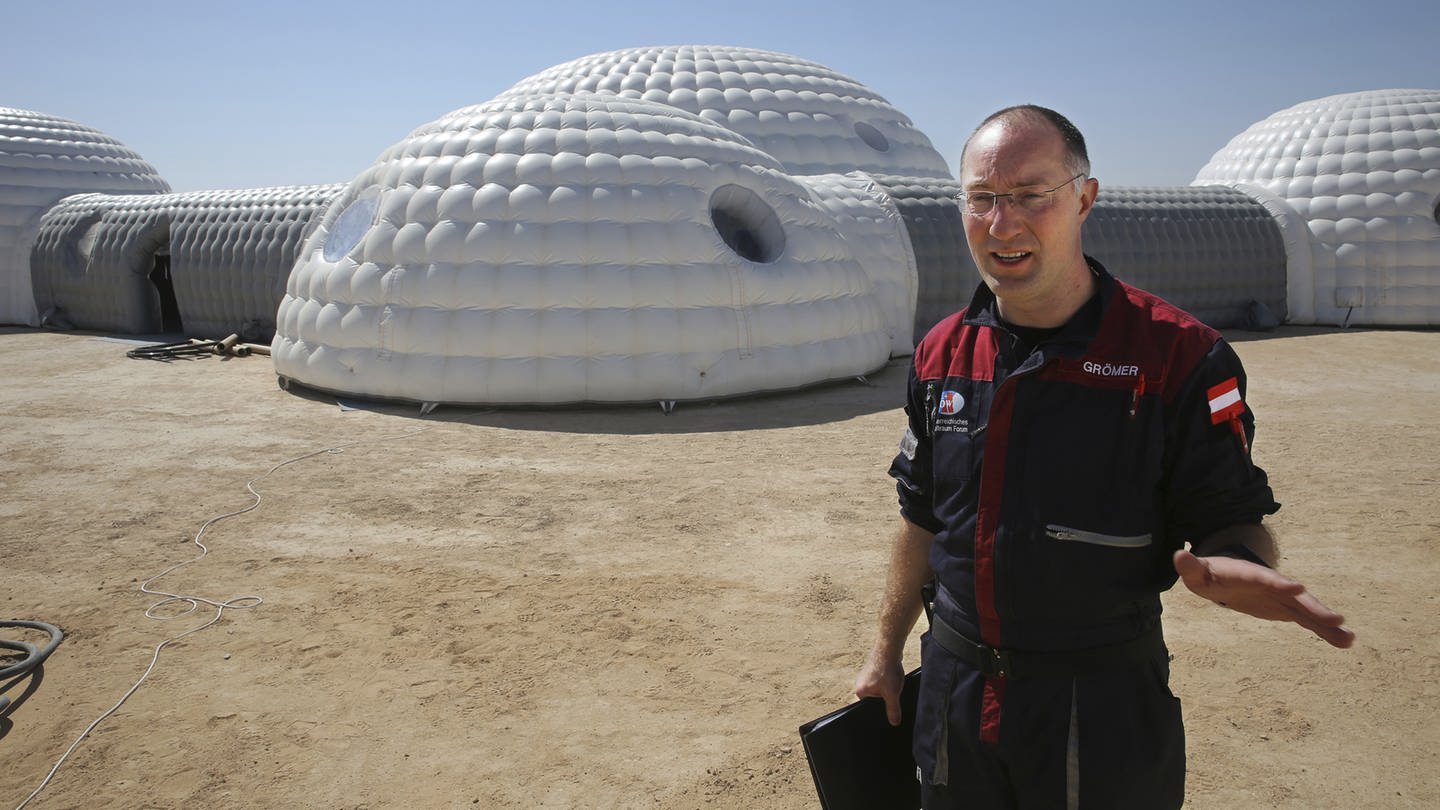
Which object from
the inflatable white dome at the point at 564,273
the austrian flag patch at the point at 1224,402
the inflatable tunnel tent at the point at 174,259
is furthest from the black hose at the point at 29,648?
the inflatable tunnel tent at the point at 174,259

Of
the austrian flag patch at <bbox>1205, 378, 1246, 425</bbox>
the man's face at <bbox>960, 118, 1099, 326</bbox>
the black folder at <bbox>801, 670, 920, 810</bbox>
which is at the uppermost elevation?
the man's face at <bbox>960, 118, 1099, 326</bbox>

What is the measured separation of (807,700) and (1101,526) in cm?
207

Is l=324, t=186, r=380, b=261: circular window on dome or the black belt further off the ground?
l=324, t=186, r=380, b=261: circular window on dome

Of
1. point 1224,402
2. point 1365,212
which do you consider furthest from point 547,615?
point 1365,212

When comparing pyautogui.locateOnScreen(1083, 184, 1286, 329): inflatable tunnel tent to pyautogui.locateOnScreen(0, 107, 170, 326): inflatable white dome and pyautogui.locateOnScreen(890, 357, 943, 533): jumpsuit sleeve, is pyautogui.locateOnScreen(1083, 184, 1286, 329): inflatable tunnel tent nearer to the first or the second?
pyautogui.locateOnScreen(890, 357, 943, 533): jumpsuit sleeve

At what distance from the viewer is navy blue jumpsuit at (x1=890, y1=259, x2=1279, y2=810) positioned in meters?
1.67

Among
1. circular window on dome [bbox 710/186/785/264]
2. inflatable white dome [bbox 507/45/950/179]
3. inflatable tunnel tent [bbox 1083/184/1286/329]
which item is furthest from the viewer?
inflatable white dome [bbox 507/45/950/179]

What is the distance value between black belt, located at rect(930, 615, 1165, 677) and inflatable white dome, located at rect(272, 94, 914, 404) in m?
7.00

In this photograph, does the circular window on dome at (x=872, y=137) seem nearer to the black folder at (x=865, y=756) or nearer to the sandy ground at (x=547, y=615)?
the sandy ground at (x=547, y=615)

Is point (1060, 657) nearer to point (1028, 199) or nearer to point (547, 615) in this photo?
point (1028, 199)

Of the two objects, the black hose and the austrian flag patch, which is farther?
the black hose

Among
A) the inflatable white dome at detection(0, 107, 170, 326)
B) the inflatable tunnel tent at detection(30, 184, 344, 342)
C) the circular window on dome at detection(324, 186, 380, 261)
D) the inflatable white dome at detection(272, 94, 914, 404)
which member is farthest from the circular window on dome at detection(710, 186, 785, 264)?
the inflatable white dome at detection(0, 107, 170, 326)

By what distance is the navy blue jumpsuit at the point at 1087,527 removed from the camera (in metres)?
1.67

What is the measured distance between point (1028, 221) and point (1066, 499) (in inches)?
19.3
